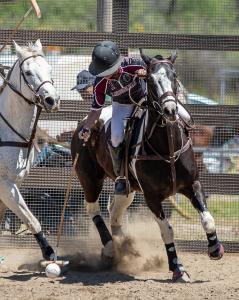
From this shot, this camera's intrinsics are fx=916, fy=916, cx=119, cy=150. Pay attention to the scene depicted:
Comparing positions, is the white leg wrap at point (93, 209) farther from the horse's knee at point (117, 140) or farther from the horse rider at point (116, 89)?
the horse's knee at point (117, 140)

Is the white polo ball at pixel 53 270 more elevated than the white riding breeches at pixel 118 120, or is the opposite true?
the white riding breeches at pixel 118 120

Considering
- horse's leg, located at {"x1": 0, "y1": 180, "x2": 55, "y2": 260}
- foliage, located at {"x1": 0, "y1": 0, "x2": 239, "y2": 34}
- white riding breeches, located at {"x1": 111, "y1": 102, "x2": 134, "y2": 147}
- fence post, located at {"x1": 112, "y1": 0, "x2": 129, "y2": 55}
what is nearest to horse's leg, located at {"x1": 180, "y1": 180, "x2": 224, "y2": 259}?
white riding breeches, located at {"x1": 111, "y1": 102, "x2": 134, "y2": 147}

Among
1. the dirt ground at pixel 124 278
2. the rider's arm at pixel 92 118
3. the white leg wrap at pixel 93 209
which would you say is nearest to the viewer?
the dirt ground at pixel 124 278

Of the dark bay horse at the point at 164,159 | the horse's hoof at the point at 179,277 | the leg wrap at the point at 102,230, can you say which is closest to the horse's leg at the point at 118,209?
the leg wrap at the point at 102,230

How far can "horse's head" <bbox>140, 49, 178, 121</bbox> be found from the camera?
26.0 ft

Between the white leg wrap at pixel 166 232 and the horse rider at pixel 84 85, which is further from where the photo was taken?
the horse rider at pixel 84 85

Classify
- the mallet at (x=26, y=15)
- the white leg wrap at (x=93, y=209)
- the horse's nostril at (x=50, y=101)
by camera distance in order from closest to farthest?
the horse's nostril at (x=50, y=101)
the mallet at (x=26, y=15)
the white leg wrap at (x=93, y=209)

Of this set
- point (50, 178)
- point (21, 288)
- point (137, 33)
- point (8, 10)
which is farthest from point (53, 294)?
point (8, 10)

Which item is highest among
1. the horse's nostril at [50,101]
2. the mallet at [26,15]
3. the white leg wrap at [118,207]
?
the mallet at [26,15]

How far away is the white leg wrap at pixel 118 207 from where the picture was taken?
9.62 m

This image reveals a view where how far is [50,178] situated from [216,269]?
244cm

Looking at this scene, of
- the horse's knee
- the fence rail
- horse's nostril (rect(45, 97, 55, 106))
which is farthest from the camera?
the fence rail

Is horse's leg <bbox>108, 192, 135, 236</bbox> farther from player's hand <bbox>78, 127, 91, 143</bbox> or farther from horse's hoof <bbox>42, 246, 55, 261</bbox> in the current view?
horse's hoof <bbox>42, 246, 55, 261</bbox>

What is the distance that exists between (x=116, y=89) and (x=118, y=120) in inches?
12.6
